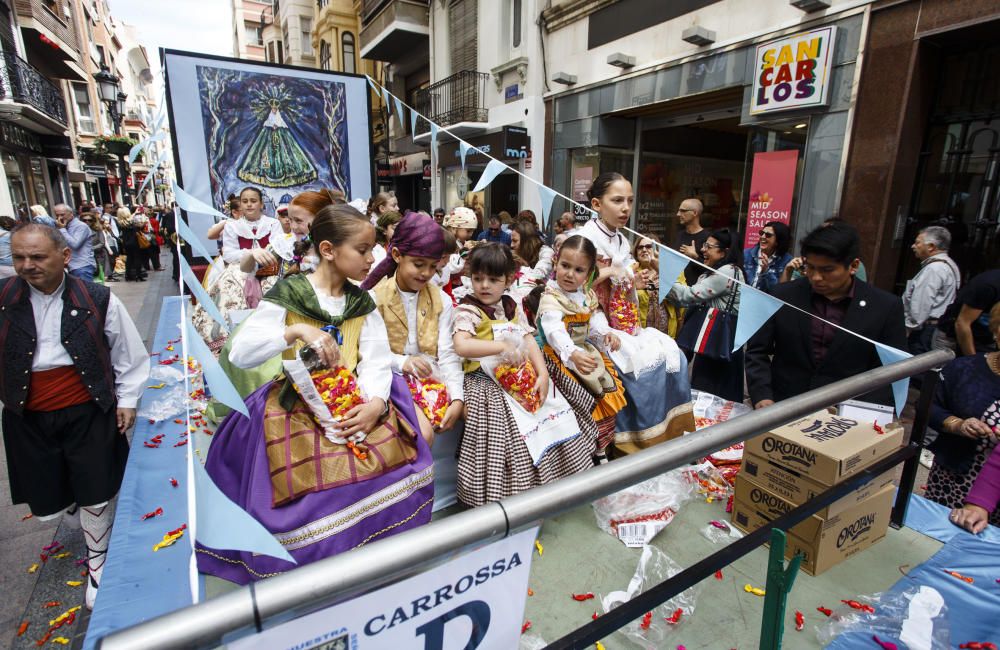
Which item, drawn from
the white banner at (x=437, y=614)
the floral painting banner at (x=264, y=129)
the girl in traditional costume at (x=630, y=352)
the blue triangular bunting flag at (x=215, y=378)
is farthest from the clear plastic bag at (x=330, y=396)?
the floral painting banner at (x=264, y=129)

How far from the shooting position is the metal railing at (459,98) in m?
13.1

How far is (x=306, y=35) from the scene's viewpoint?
26984 millimetres

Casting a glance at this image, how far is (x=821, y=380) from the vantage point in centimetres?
270

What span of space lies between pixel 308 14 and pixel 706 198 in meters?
25.4

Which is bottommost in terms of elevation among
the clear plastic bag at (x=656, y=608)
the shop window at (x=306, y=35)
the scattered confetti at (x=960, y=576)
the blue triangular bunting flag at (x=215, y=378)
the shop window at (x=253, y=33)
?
the clear plastic bag at (x=656, y=608)

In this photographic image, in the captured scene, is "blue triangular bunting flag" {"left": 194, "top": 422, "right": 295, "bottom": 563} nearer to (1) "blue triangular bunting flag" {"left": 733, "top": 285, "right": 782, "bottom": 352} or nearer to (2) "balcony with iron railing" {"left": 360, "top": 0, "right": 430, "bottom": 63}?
(1) "blue triangular bunting flag" {"left": 733, "top": 285, "right": 782, "bottom": 352}

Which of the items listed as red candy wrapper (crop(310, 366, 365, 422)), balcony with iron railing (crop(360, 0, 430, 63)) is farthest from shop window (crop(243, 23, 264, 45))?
red candy wrapper (crop(310, 366, 365, 422))

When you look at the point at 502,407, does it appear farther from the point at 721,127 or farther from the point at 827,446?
the point at 721,127

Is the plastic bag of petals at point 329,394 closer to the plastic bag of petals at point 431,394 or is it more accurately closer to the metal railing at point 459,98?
the plastic bag of petals at point 431,394

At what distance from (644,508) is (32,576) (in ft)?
10.4

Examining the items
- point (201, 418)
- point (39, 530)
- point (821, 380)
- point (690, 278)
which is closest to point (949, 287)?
point (690, 278)

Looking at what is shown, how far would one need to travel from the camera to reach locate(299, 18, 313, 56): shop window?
2664cm

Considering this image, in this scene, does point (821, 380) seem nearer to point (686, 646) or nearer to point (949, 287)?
point (686, 646)

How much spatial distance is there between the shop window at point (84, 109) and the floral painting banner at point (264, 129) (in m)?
31.2
